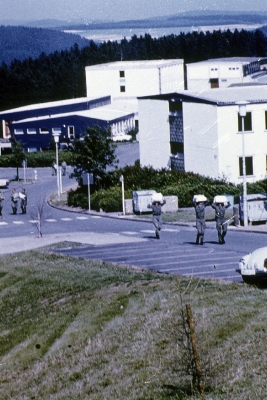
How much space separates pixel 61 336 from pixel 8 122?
307ft

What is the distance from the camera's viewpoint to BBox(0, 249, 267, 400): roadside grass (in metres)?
10.2

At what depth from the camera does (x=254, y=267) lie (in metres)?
15.4

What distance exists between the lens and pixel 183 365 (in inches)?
396

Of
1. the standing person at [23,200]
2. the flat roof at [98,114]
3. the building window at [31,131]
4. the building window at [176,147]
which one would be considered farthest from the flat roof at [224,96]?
the building window at [31,131]

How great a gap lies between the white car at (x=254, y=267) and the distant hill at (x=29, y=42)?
470 ft

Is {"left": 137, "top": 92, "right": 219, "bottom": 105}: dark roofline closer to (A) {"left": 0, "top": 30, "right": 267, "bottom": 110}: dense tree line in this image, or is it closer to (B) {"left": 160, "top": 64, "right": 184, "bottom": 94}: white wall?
(B) {"left": 160, "top": 64, "right": 184, "bottom": 94}: white wall

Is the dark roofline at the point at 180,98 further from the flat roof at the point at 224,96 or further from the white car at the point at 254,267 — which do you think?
the white car at the point at 254,267

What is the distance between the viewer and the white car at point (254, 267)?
15.4 metres

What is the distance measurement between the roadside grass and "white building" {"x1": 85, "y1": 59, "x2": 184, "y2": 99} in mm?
95309

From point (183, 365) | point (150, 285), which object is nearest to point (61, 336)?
point (150, 285)

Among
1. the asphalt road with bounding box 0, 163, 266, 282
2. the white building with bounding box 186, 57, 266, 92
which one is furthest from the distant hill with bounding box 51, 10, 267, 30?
the asphalt road with bounding box 0, 163, 266, 282

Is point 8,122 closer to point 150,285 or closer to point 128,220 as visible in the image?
point 128,220

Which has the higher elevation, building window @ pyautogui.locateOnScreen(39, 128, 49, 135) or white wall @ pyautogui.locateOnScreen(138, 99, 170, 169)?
building window @ pyautogui.locateOnScreen(39, 128, 49, 135)

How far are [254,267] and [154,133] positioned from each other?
42468mm
